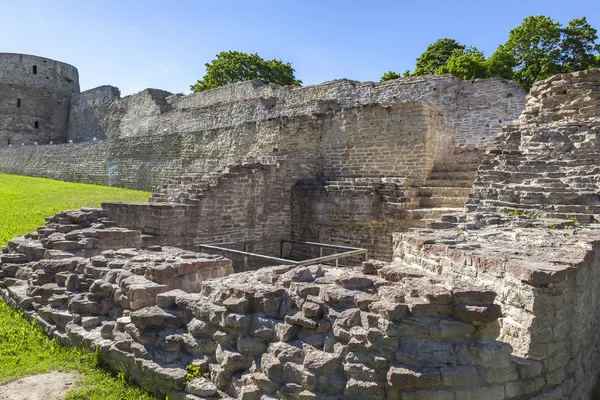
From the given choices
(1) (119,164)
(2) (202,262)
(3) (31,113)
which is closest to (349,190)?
(2) (202,262)

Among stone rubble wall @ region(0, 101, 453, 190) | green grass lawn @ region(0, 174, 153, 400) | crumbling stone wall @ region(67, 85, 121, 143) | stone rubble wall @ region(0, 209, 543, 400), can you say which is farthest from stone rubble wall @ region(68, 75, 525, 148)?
crumbling stone wall @ region(67, 85, 121, 143)

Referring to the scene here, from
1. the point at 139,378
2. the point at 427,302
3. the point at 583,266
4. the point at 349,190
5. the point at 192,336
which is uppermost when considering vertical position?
the point at 349,190

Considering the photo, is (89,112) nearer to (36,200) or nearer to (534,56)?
(36,200)

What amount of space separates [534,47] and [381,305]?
30.2 metres

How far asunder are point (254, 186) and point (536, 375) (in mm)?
9191

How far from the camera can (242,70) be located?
138 feet

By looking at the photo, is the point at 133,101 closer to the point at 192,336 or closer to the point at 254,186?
the point at 254,186

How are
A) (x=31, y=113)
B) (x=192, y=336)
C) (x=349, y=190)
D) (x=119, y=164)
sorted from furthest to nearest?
(x=31, y=113), (x=119, y=164), (x=349, y=190), (x=192, y=336)

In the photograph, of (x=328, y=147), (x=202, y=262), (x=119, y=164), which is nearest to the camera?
(x=202, y=262)

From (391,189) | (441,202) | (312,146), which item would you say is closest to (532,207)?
(441,202)

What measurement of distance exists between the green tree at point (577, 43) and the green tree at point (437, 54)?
21.0 ft

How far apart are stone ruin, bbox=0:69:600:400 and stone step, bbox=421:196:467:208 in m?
1.86

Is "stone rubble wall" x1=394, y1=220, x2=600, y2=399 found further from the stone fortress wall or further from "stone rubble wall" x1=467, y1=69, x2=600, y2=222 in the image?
the stone fortress wall

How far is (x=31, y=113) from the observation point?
39.6m
